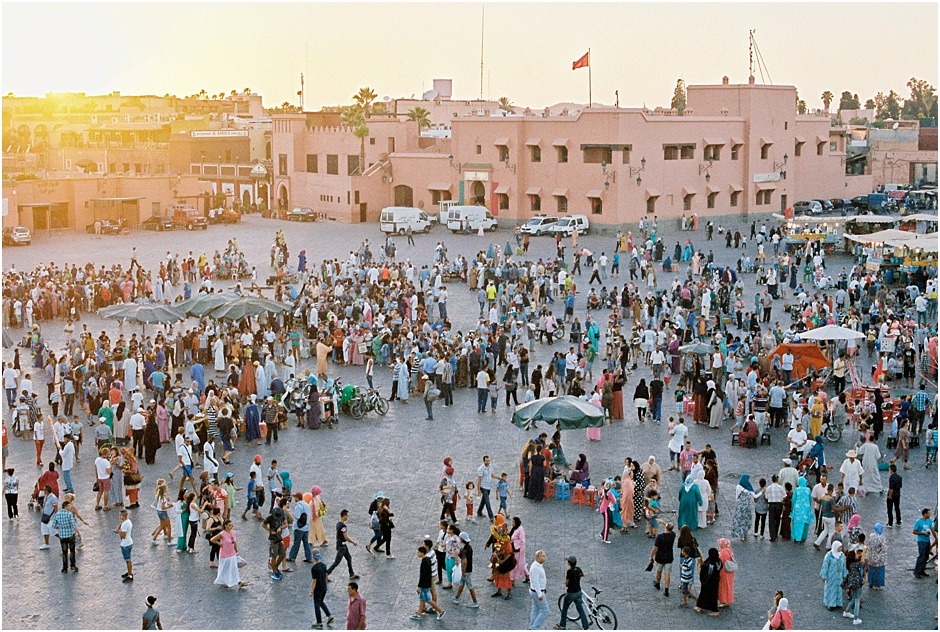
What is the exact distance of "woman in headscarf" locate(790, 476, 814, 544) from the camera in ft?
55.6

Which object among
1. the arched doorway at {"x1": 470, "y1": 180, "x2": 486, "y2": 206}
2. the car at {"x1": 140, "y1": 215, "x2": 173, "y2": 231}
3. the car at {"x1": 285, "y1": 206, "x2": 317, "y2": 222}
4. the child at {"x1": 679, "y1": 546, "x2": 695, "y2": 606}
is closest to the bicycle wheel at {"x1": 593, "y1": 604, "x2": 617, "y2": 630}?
the child at {"x1": 679, "y1": 546, "x2": 695, "y2": 606}

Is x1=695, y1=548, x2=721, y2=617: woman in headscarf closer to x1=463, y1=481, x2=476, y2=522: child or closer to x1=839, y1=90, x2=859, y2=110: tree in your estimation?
x1=463, y1=481, x2=476, y2=522: child

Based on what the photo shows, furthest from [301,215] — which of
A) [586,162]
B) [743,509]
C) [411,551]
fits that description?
[743,509]

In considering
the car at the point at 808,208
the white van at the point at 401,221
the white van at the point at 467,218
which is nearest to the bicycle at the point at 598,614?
the white van at the point at 401,221

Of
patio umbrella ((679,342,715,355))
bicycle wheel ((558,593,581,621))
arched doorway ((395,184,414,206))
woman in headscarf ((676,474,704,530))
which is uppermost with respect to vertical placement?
arched doorway ((395,184,414,206))

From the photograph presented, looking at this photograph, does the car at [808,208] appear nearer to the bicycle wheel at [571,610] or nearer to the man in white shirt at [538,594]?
the bicycle wheel at [571,610]

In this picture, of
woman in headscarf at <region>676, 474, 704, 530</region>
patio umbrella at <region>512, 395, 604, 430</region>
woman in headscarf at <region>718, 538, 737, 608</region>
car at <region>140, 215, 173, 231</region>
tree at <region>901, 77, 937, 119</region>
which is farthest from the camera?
tree at <region>901, 77, 937, 119</region>

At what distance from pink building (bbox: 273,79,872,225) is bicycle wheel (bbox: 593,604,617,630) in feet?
135

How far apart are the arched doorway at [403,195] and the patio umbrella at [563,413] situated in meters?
42.6

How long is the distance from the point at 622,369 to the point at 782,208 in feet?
130

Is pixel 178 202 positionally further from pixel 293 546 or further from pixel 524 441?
pixel 293 546

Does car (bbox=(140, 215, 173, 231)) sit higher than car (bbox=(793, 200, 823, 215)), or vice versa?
car (bbox=(793, 200, 823, 215))

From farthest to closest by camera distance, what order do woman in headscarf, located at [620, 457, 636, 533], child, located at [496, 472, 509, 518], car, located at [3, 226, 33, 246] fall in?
car, located at [3, 226, 33, 246], child, located at [496, 472, 509, 518], woman in headscarf, located at [620, 457, 636, 533]

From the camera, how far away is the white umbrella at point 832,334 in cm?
2569
